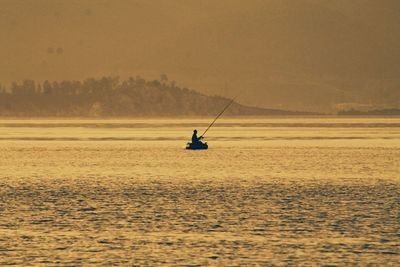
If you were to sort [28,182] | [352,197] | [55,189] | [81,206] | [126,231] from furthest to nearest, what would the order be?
[28,182] < [55,189] < [352,197] < [81,206] < [126,231]

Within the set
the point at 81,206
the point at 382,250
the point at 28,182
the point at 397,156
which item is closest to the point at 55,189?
the point at 28,182

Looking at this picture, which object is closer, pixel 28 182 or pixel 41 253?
pixel 41 253

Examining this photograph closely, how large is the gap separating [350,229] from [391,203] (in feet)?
46.3

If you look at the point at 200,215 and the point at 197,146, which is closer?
the point at 200,215

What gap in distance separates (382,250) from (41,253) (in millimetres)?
15644

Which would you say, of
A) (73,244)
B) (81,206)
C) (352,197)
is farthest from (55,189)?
(73,244)

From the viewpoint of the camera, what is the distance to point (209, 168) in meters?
97.1

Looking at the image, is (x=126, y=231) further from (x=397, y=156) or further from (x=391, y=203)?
(x=397, y=156)

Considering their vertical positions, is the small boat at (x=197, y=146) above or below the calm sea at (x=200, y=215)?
above

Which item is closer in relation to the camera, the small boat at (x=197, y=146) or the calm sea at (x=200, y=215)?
the calm sea at (x=200, y=215)

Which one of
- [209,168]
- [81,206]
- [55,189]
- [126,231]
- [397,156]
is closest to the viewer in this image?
[126,231]

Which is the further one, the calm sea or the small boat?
the small boat

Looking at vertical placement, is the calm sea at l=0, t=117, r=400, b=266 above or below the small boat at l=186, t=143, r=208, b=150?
below

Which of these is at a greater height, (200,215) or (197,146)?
(197,146)
